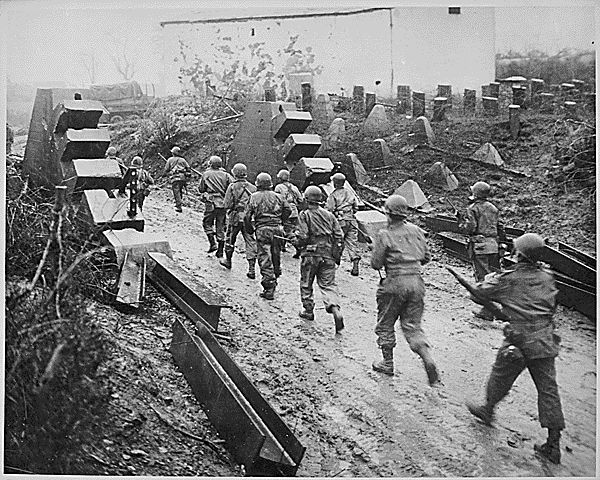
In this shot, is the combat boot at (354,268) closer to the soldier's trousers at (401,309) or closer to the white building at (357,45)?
the soldier's trousers at (401,309)

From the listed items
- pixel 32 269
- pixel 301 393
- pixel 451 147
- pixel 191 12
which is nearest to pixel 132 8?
pixel 191 12

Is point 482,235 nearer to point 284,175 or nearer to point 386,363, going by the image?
point 386,363

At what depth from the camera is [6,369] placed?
369 cm

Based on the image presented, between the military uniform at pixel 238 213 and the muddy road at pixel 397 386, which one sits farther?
the military uniform at pixel 238 213

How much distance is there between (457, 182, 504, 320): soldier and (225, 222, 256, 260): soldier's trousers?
106 cm

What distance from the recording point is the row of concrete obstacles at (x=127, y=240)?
11.5 ft

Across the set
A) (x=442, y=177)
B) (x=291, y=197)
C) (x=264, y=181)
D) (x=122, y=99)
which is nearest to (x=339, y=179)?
(x=291, y=197)

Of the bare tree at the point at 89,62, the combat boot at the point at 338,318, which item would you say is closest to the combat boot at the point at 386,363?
the combat boot at the point at 338,318

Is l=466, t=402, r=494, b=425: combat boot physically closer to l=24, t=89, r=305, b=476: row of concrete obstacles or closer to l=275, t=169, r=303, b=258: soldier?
l=24, t=89, r=305, b=476: row of concrete obstacles

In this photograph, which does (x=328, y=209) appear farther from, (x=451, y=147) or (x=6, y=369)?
(x=6, y=369)

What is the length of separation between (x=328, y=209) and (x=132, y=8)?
1.43m

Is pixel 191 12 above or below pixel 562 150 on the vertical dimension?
above

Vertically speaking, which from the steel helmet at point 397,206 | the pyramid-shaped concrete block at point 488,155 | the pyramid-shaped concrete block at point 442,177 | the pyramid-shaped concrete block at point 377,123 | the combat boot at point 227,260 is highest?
the pyramid-shaped concrete block at point 377,123

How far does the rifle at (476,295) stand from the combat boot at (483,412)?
428 mm
